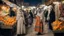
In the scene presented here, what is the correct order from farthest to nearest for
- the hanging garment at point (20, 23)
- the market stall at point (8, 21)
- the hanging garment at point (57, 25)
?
the hanging garment at point (20, 23) → the market stall at point (8, 21) → the hanging garment at point (57, 25)

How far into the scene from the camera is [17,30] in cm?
1022

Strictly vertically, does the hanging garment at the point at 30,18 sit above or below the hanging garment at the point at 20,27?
above

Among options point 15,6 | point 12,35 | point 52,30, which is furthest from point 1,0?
point 52,30

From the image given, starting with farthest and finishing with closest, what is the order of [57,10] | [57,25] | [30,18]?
[30,18] → [57,10] → [57,25]

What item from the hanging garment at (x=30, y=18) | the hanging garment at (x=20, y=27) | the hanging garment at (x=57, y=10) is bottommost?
the hanging garment at (x=20, y=27)

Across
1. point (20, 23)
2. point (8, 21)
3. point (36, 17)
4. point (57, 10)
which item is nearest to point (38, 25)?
point (36, 17)

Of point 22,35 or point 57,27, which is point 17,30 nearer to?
point 22,35

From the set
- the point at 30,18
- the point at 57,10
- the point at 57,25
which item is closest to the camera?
the point at 57,25

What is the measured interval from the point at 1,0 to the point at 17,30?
3.46 feet

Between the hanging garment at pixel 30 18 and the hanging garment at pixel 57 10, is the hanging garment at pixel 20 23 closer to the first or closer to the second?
the hanging garment at pixel 30 18

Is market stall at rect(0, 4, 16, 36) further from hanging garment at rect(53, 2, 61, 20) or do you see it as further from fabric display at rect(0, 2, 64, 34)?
hanging garment at rect(53, 2, 61, 20)

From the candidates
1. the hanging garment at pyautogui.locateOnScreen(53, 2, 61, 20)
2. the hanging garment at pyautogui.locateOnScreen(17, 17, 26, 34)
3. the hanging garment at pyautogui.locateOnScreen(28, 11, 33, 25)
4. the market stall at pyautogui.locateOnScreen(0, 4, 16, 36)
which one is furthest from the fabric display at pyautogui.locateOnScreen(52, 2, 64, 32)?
the market stall at pyautogui.locateOnScreen(0, 4, 16, 36)

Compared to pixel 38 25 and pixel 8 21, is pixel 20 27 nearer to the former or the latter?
pixel 8 21

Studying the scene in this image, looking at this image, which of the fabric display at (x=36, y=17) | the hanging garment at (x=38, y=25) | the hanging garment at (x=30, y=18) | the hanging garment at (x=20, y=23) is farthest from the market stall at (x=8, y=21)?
the hanging garment at (x=38, y=25)
